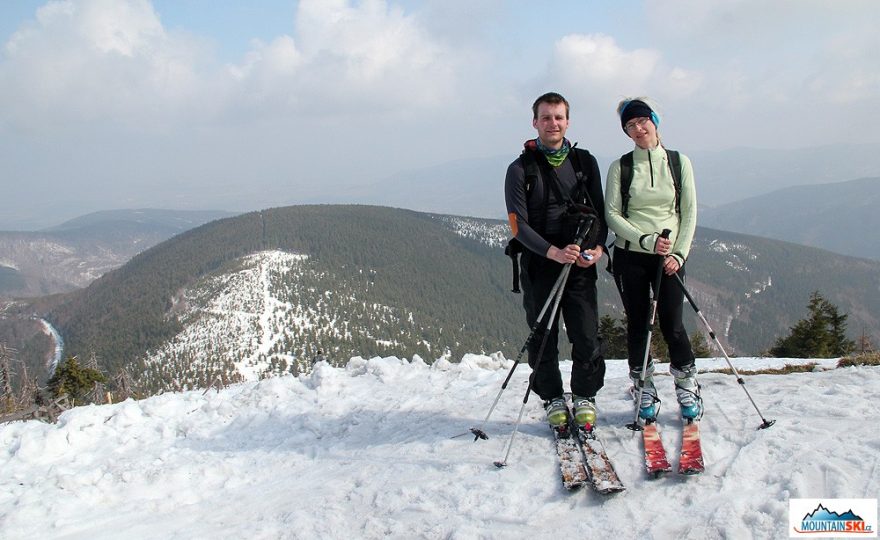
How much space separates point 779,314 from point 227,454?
23916cm

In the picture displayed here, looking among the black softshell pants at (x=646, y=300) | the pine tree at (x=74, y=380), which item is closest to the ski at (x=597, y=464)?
the black softshell pants at (x=646, y=300)

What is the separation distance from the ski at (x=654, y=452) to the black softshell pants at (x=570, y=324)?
0.74 m

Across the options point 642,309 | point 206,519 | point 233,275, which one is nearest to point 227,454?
point 206,519

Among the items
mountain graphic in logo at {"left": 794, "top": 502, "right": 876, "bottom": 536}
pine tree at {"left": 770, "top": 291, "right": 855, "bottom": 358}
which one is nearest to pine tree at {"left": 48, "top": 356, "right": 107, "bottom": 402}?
mountain graphic in logo at {"left": 794, "top": 502, "right": 876, "bottom": 536}

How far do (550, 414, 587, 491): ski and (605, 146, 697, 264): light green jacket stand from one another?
7.90ft

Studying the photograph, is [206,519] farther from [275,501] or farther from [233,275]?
[233,275]

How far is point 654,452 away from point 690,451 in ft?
1.16

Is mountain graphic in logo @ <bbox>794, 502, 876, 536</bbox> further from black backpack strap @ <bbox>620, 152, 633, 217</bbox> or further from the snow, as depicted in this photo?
black backpack strap @ <bbox>620, 152, 633, 217</bbox>

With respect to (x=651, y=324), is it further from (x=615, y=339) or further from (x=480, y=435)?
(x=615, y=339)

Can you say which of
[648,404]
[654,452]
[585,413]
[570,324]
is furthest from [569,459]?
[570,324]

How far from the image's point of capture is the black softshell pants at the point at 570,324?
5809mm

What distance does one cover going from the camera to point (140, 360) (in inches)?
5133

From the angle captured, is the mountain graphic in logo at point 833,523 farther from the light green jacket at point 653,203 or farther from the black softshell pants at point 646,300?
the light green jacket at point 653,203

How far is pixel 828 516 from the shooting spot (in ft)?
12.8
